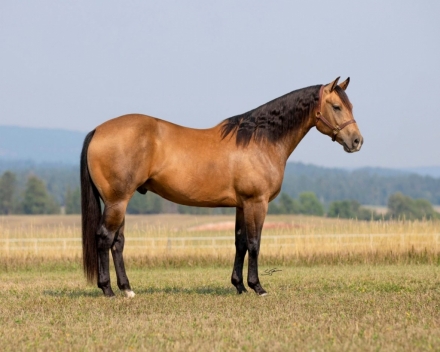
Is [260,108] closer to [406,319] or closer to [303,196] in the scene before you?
[406,319]

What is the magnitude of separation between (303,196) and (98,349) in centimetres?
14723

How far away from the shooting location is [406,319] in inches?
280

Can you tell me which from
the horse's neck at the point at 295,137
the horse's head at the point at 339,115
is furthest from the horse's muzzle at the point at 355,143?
the horse's neck at the point at 295,137

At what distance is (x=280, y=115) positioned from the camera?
31.8 feet

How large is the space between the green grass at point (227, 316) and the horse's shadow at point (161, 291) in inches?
0.6

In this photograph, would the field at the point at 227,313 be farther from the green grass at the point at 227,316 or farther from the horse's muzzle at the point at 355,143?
the horse's muzzle at the point at 355,143

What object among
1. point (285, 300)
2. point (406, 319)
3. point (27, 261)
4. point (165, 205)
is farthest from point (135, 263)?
point (165, 205)

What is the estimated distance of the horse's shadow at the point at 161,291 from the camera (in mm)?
9773

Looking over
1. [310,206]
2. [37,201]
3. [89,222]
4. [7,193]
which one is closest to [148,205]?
[37,201]

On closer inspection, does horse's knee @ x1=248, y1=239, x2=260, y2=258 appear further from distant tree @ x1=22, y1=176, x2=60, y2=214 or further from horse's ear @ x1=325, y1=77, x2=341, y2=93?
distant tree @ x1=22, y1=176, x2=60, y2=214

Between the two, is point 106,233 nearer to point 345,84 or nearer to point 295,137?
point 295,137

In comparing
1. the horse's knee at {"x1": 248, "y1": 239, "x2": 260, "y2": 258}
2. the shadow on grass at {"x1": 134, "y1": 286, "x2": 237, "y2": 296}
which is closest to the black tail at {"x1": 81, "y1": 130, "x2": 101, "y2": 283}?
the shadow on grass at {"x1": 134, "y1": 286, "x2": 237, "y2": 296}

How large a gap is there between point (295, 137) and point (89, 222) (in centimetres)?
293

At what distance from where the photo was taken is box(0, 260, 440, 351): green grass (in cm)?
613
